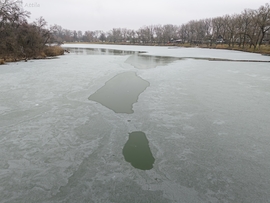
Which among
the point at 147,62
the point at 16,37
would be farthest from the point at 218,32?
the point at 16,37

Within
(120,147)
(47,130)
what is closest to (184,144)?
→ (120,147)

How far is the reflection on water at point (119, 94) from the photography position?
5.74m

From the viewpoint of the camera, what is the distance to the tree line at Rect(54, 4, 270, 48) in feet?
115

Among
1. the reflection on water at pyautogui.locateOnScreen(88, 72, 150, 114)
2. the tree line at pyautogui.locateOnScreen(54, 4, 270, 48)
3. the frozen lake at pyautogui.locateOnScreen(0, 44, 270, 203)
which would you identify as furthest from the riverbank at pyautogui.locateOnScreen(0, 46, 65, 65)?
the frozen lake at pyautogui.locateOnScreen(0, 44, 270, 203)

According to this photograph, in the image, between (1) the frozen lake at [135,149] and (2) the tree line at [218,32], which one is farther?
(2) the tree line at [218,32]

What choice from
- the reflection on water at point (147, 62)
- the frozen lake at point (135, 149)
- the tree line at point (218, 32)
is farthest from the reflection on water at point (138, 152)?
the tree line at point (218, 32)

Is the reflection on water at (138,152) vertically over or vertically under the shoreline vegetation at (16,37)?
under

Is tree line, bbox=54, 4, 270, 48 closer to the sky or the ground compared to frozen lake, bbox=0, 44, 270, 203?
closer to the sky

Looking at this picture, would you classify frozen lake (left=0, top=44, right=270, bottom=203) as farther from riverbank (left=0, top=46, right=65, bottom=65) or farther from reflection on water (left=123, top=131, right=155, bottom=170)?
riverbank (left=0, top=46, right=65, bottom=65)

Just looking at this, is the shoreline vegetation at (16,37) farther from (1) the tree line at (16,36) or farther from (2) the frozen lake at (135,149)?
(2) the frozen lake at (135,149)

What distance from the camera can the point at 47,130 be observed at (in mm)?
4141

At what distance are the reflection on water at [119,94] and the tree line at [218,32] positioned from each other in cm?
2701

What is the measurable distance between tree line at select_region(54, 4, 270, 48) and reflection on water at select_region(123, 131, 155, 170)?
104 feet

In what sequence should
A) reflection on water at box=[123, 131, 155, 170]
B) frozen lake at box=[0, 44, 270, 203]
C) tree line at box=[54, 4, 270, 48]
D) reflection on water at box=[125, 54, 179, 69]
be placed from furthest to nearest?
tree line at box=[54, 4, 270, 48] → reflection on water at box=[125, 54, 179, 69] → reflection on water at box=[123, 131, 155, 170] → frozen lake at box=[0, 44, 270, 203]
